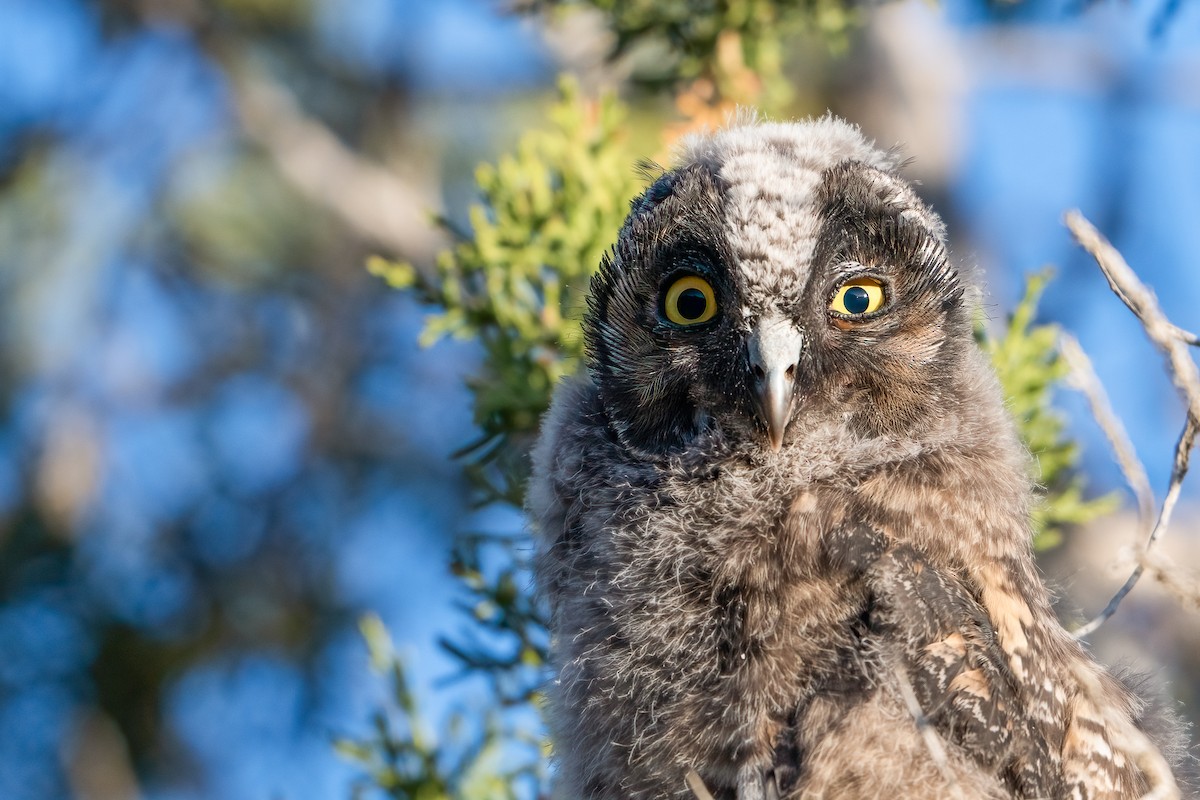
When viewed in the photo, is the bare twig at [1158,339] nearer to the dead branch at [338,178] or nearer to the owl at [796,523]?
the owl at [796,523]

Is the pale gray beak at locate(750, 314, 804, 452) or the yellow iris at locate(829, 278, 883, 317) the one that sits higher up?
the yellow iris at locate(829, 278, 883, 317)

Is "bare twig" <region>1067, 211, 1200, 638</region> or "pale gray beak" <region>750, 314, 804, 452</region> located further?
"pale gray beak" <region>750, 314, 804, 452</region>

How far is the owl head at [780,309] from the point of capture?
2516 millimetres

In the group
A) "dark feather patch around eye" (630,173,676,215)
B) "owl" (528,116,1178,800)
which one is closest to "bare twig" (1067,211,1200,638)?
"owl" (528,116,1178,800)

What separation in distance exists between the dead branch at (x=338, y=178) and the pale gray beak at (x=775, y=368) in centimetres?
258

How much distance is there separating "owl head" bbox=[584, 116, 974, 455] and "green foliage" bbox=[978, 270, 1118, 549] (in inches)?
24.9

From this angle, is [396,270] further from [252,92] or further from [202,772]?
[202,772]

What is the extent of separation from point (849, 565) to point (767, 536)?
19cm

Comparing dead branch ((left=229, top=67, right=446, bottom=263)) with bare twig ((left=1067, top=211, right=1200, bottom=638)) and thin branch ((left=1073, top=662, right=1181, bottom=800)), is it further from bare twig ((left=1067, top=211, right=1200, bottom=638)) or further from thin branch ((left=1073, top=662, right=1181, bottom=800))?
bare twig ((left=1067, top=211, right=1200, bottom=638))

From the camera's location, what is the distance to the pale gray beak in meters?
2.38

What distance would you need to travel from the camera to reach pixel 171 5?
702cm

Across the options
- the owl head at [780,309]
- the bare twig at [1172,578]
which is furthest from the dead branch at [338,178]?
the bare twig at [1172,578]

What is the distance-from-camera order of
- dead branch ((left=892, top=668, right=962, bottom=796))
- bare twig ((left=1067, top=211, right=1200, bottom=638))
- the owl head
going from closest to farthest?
bare twig ((left=1067, top=211, right=1200, bottom=638)), dead branch ((left=892, top=668, right=962, bottom=796)), the owl head

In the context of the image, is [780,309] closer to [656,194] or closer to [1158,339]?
[656,194]
